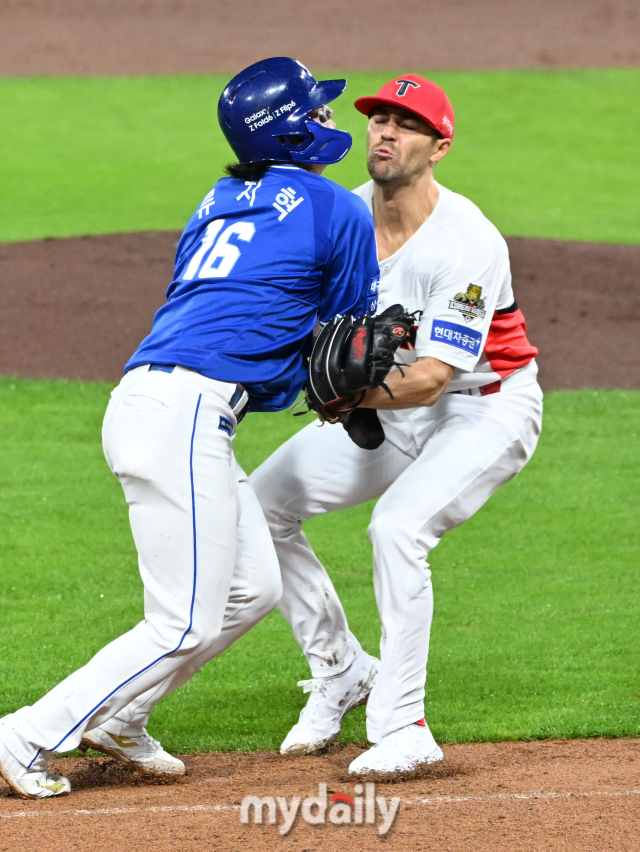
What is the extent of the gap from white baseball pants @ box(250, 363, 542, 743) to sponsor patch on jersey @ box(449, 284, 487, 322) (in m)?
0.40

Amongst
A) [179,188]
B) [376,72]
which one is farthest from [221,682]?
[376,72]

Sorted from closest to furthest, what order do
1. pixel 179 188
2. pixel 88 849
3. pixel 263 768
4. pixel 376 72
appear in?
pixel 88 849
pixel 263 768
pixel 179 188
pixel 376 72

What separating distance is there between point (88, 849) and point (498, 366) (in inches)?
92.4

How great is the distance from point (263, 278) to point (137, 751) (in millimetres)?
1634

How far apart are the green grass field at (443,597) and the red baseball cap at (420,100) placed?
230 centimetres

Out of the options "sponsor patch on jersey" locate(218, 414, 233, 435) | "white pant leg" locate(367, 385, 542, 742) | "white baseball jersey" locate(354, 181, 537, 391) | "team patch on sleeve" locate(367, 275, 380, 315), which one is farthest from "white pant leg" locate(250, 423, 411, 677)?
"sponsor patch on jersey" locate(218, 414, 233, 435)

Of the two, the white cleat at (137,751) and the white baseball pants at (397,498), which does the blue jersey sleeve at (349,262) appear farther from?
the white cleat at (137,751)

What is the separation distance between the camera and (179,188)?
643 inches

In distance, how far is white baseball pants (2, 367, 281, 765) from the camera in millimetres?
3775

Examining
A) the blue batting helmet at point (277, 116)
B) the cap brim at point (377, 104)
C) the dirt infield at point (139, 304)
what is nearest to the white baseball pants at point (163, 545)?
the blue batting helmet at point (277, 116)


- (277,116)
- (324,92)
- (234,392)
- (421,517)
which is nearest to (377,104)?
(324,92)

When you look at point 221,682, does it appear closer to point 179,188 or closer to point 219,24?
point 179,188

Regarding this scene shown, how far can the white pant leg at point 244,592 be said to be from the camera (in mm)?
4047
